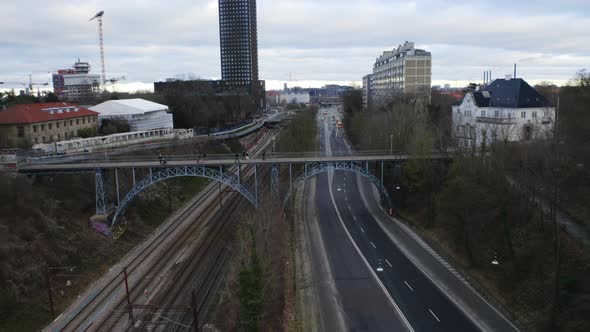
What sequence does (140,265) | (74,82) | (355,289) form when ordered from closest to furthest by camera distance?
(355,289)
(140,265)
(74,82)

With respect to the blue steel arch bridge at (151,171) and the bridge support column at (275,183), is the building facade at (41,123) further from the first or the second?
the bridge support column at (275,183)

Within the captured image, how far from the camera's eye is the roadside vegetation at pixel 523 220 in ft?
72.0

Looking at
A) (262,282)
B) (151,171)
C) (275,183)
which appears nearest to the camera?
(262,282)

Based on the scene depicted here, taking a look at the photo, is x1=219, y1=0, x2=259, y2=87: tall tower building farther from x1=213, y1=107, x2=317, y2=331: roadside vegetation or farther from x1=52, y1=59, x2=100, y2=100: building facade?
x1=213, y1=107, x2=317, y2=331: roadside vegetation

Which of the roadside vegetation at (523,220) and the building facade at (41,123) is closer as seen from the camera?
the roadside vegetation at (523,220)

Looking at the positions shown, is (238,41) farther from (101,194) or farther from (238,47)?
(101,194)

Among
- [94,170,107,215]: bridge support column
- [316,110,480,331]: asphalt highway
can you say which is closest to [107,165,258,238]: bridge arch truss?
[94,170,107,215]: bridge support column

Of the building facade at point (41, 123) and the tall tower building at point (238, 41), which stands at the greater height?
the tall tower building at point (238, 41)

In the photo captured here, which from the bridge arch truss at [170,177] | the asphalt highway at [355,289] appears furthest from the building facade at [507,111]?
the bridge arch truss at [170,177]

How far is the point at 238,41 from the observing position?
5659 inches

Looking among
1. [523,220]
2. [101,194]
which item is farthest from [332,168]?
[101,194]

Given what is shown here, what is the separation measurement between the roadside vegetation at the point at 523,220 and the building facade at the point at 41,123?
4007cm

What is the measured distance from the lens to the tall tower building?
141375mm

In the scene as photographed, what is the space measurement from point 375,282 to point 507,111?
29849 millimetres
